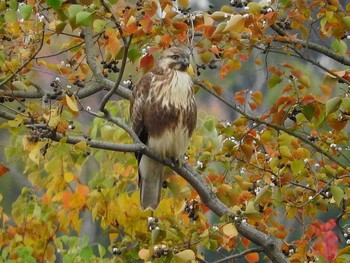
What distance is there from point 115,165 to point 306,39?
145 centimetres

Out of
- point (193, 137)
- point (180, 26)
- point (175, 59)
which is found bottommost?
point (193, 137)

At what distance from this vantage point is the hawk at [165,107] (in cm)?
612

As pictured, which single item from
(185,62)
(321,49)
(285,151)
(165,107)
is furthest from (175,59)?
(285,151)

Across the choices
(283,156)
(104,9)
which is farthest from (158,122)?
(104,9)

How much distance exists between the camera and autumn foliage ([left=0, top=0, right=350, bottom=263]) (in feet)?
15.9

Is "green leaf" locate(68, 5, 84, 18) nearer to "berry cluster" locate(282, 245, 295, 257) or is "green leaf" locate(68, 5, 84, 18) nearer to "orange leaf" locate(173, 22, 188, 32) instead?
"orange leaf" locate(173, 22, 188, 32)

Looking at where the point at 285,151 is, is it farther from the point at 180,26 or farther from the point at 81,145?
the point at 81,145

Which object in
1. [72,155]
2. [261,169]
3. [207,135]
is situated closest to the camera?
[72,155]

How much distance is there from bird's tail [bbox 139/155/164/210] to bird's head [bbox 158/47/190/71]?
0.52 metres

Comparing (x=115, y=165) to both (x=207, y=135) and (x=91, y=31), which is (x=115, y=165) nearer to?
(x=207, y=135)

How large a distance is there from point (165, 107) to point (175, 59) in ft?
0.86

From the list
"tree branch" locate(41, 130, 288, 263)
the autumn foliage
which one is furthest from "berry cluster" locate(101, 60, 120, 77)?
"tree branch" locate(41, 130, 288, 263)

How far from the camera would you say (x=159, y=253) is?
15.5 ft

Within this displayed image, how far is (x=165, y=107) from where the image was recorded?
6.18 metres
